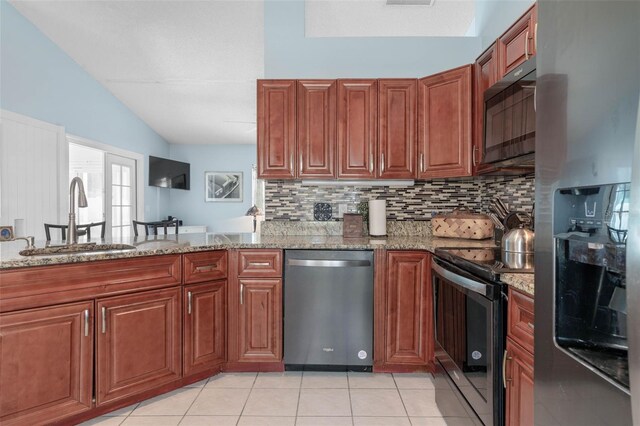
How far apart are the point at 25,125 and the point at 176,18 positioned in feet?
6.05

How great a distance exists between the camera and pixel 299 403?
6.37 ft

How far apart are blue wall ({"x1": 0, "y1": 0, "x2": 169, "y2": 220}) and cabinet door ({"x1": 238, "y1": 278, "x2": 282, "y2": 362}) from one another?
3002mm

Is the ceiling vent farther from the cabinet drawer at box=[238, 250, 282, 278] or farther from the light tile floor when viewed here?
the light tile floor

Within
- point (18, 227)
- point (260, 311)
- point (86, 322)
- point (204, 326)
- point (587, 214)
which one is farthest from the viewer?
point (18, 227)

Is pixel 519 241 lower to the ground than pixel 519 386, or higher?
higher

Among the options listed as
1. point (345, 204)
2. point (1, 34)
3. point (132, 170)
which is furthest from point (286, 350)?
point (132, 170)

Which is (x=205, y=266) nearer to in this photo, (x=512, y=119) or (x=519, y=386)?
(x=519, y=386)

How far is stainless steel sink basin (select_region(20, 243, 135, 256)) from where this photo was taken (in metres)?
1.73

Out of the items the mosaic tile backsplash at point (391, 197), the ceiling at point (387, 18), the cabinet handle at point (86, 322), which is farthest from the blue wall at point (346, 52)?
Result: the cabinet handle at point (86, 322)

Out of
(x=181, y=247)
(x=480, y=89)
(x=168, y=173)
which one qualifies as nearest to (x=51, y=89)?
(x=168, y=173)

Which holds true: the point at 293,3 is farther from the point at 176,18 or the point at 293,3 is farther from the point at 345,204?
the point at 345,204

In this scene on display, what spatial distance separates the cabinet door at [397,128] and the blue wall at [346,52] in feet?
1.38

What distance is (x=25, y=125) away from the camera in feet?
11.0

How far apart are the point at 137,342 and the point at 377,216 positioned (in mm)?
1796
